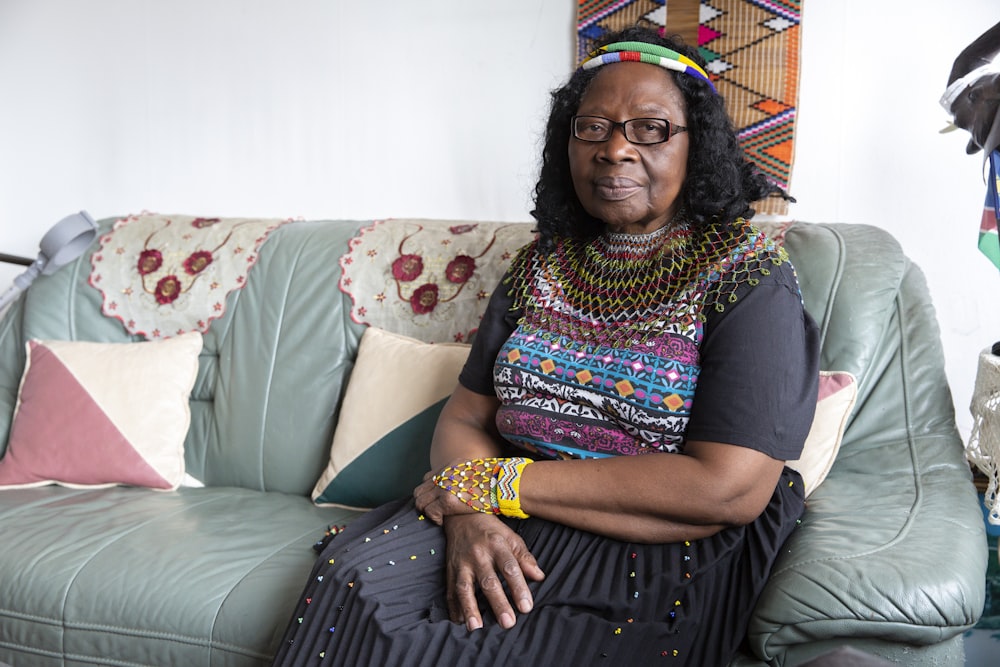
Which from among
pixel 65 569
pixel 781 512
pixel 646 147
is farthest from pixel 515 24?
pixel 65 569

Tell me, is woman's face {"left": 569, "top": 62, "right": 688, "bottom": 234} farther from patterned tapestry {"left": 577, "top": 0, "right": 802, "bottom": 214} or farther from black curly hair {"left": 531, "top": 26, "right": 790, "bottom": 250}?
patterned tapestry {"left": 577, "top": 0, "right": 802, "bottom": 214}

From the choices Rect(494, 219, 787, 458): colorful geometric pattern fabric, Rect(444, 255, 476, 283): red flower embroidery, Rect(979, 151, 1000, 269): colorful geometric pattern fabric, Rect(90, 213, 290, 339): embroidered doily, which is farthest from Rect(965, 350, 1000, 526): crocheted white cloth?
Rect(90, 213, 290, 339): embroidered doily

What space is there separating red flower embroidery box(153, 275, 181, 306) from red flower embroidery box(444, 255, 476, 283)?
743mm

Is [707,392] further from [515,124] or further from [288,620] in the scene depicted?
[515,124]

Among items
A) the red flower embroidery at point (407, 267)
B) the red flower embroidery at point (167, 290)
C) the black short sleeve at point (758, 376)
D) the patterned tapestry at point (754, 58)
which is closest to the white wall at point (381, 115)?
the patterned tapestry at point (754, 58)

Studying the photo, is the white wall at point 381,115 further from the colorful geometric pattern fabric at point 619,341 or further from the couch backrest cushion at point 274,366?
the colorful geometric pattern fabric at point 619,341

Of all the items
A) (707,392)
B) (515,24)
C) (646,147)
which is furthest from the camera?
(515,24)

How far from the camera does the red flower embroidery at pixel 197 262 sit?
2.36m

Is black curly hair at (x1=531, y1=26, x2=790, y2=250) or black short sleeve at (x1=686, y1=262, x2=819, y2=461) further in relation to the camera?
black curly hair at (x1=531, y1=26, x2=790, y2=250)

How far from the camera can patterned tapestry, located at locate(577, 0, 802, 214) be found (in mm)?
2131

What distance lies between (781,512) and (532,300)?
0.56 metres

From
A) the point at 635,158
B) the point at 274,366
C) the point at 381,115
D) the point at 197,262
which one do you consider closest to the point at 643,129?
the point at 635,158

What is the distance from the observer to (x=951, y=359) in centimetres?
216

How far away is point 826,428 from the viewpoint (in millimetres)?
1646
